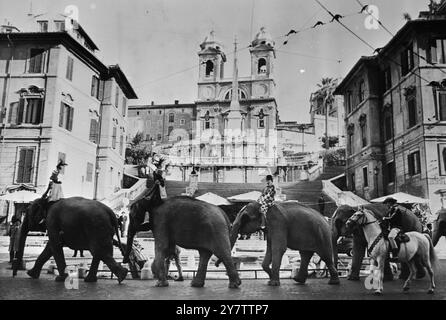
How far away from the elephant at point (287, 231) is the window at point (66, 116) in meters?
11.9

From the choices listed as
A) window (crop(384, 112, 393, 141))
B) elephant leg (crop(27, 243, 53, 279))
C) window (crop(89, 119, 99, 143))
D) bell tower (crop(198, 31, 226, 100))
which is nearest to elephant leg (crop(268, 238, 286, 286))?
elephant leg (crop(27, 243, 53, 279))

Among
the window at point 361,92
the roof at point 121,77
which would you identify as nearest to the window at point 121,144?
the roof at point 121,77

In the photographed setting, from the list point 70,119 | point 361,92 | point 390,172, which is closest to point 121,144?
point 70,119

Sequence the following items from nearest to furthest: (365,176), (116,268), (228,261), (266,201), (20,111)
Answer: (228,261), (116,268), (266,201), (20,111), (365,176)

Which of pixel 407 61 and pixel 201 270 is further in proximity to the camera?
pixel 407 61

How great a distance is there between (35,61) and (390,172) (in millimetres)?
14430

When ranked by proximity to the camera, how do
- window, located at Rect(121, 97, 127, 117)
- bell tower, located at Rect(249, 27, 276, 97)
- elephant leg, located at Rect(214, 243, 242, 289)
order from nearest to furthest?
elephant leg, located at Rect(214, 243, 242, 289) → bell tower, located at Rect(249, 27, 276, 97) → window, located at Rect(121, 97, 127, 117)

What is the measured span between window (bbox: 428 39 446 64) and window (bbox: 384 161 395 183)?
4.46 metres

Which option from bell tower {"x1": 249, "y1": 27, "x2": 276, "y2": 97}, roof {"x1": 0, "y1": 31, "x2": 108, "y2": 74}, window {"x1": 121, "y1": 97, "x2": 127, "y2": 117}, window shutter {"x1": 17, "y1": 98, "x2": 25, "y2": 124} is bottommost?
window shutter {"x1": 17, "y1": 98, "x2": 25, "y2": 124}

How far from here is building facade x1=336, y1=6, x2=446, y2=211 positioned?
11297mm

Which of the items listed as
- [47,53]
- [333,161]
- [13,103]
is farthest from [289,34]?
[333,161]

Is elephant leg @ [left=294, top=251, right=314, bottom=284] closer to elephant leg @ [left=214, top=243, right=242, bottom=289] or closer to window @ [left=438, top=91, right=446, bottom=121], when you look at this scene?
elephant leg @ [left=214, top=243, right=242, bottom=289]

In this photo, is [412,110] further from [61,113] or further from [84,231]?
[61,113]

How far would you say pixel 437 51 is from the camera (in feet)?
38.7
